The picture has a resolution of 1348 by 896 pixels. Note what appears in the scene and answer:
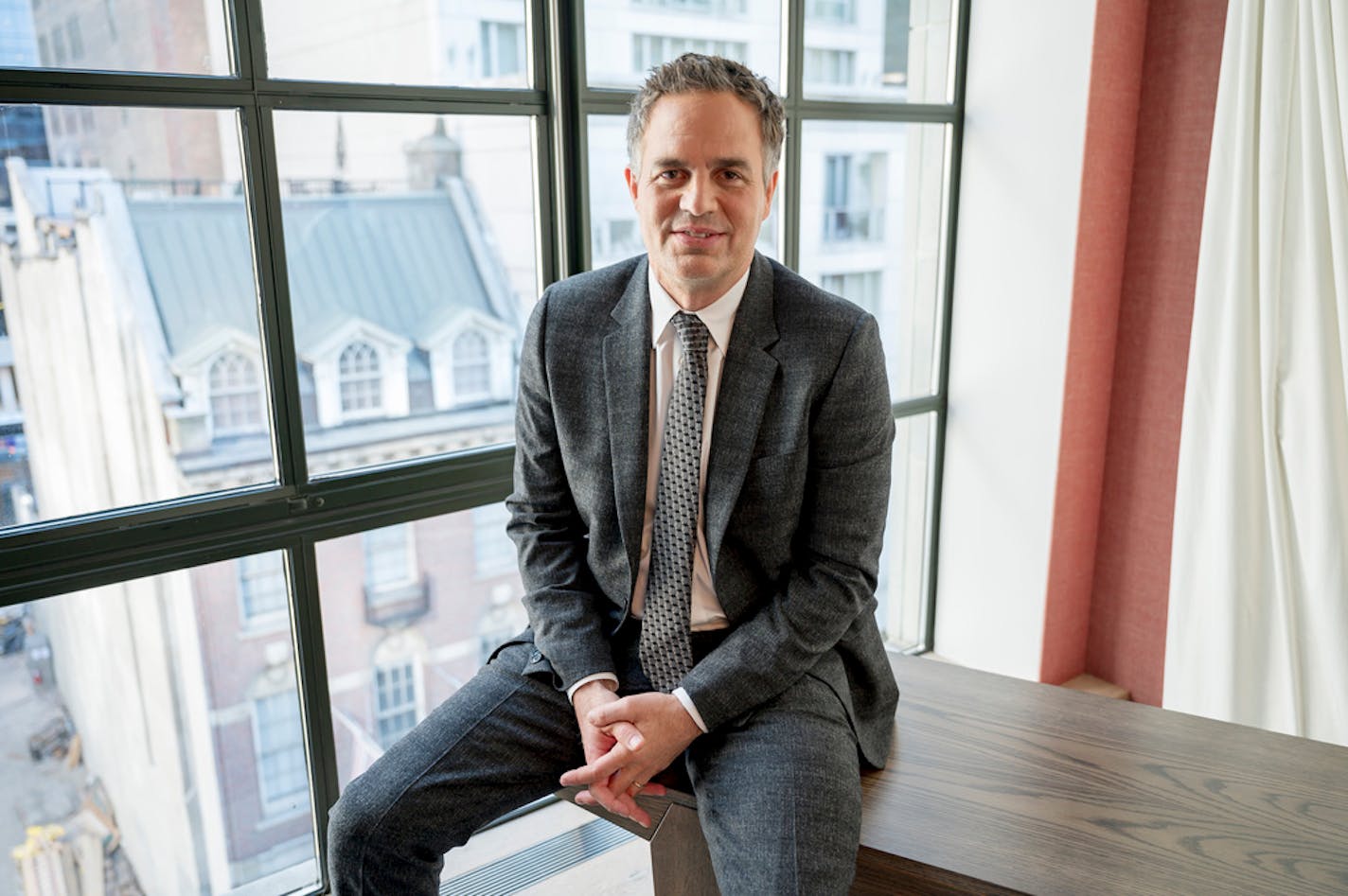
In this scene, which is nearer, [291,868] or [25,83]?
[25,83]

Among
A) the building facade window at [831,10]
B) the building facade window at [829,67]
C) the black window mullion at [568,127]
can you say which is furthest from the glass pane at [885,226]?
the black window mullion at [568,127]

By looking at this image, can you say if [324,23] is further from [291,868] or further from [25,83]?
[291,868]

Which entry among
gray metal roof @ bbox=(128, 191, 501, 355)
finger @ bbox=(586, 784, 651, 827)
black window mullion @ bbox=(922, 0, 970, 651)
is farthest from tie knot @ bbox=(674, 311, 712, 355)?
black window mullion @ bbox=(922, 0, 970, 651)

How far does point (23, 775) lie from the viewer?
1.82 meters

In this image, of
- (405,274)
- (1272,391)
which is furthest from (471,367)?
(1272,391)

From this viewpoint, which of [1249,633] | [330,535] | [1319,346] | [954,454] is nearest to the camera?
[330,535]

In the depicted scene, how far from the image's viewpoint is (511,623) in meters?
2.46

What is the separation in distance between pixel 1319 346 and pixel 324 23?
227 centimetres

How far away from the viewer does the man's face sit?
4.93 feet

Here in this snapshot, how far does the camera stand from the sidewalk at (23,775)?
5.87 ft

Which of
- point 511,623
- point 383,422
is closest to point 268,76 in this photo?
point 383,422

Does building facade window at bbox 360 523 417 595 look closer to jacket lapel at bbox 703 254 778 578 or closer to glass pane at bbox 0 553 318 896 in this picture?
glass pane at bbox 0 553 318 896

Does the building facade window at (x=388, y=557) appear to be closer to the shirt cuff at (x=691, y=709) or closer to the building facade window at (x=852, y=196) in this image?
the shirt cuff at (x=691, y=709)

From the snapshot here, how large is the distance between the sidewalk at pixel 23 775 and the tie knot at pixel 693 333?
125 cm
